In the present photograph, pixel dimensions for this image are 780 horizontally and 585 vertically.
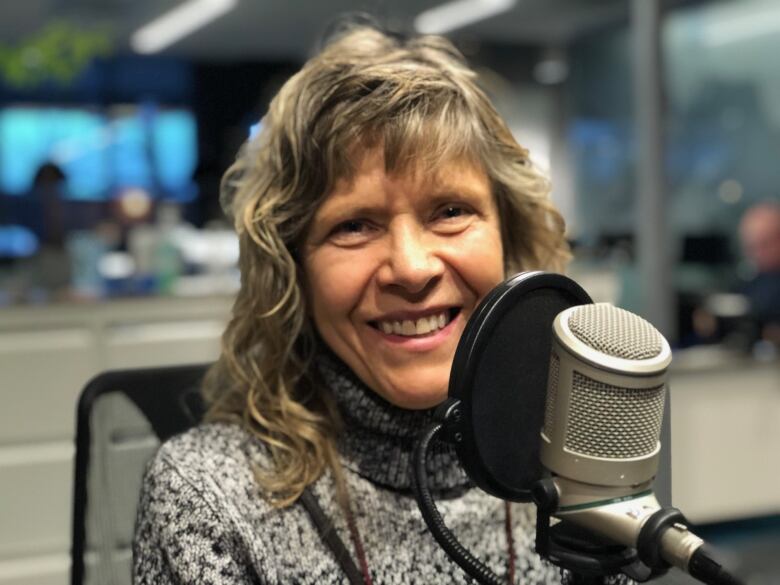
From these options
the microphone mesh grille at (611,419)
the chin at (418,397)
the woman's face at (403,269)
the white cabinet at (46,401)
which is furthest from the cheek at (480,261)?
the white cabinet at (46,401)

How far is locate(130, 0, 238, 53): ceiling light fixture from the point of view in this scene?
19.9 ft

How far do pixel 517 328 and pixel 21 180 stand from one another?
18.9ft

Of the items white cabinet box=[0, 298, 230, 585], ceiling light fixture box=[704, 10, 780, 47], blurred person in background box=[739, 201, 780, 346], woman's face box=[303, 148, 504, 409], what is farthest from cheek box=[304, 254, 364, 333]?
ceiling light fixture box=[704, 10, 780, 47]

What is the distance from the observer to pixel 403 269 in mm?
847

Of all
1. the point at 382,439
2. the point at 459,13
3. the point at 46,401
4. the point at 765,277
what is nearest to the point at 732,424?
the point at 765,277

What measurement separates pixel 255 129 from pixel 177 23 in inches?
226

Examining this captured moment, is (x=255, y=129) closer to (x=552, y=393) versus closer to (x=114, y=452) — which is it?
(x=114, y=452)

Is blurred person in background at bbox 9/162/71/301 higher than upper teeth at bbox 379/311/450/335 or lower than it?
lower

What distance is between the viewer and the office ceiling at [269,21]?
215 inches

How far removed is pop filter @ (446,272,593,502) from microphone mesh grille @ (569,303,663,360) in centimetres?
5

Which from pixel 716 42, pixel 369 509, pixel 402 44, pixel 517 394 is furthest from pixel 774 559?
pixel 716 42

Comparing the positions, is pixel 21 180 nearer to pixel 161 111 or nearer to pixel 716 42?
pixel 161 111

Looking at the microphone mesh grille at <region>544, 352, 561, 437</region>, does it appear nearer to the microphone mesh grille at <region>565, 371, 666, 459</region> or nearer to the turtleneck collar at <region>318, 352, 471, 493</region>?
the microphone mesh grille at <region>565, 371, 666, 459</region>

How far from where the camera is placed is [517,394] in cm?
56
